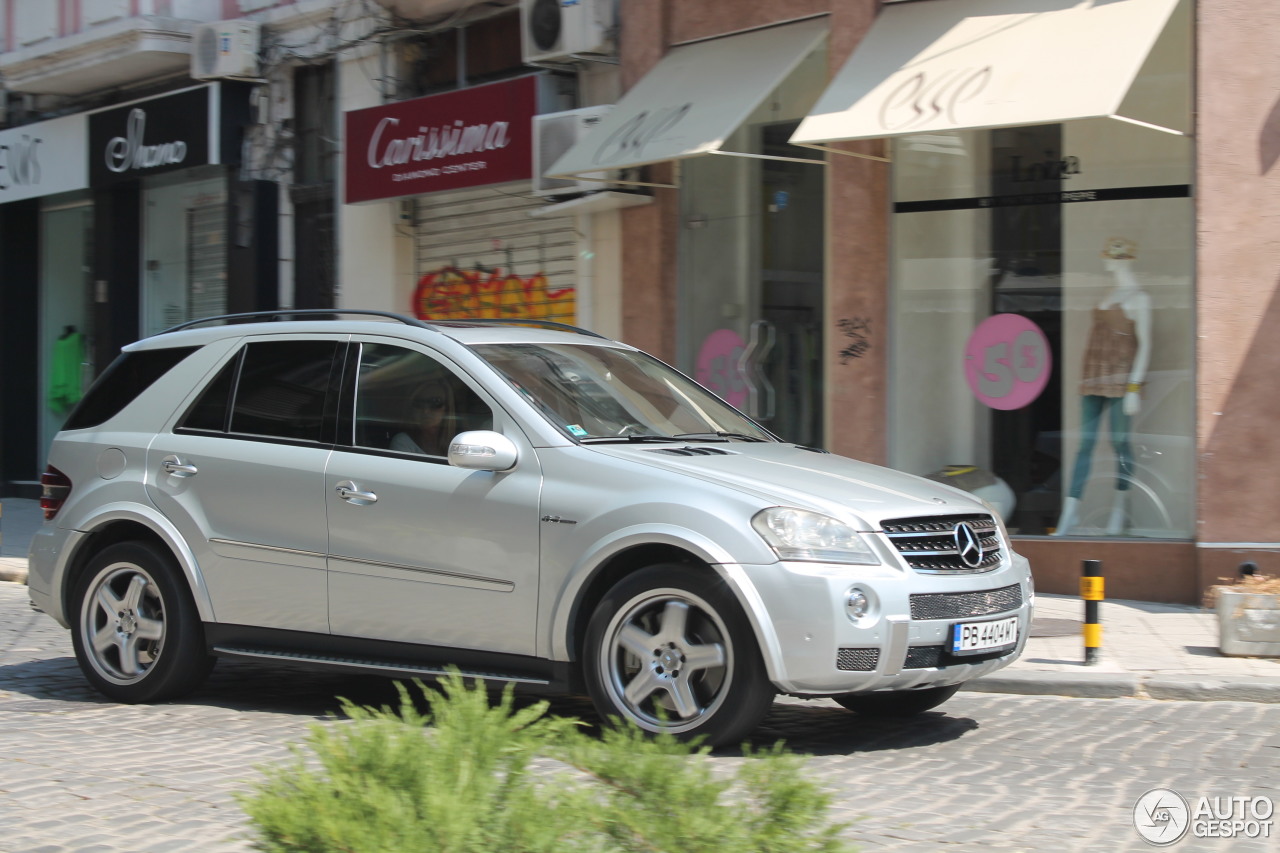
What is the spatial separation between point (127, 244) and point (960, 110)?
13544mm

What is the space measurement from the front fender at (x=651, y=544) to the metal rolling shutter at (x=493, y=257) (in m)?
8.95

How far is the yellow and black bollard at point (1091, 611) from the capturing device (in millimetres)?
8070

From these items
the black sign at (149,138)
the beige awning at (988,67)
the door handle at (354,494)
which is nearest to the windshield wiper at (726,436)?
the door handle at (354,494)

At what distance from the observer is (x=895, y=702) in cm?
669

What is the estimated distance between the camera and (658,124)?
12906 millimetres

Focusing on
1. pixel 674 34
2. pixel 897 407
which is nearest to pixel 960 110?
pixel 897 407

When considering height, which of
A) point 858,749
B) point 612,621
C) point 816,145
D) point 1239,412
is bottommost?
point 858,749

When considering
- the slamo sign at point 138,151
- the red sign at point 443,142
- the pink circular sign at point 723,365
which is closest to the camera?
the pink circular sign at point 723,365

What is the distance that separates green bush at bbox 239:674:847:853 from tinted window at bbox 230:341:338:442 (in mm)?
3548

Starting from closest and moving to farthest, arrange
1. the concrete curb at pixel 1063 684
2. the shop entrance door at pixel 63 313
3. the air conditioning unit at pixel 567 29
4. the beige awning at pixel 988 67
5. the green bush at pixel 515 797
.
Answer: the green bush at pixel 515 797 → the concrete curb at pixel 1063 684 → the beige awning at pixel 988 67 → the air conditioning unit at pixel 567 29 → the shop entrance door at pixel 63 313

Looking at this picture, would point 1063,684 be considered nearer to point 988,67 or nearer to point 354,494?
point 354,494

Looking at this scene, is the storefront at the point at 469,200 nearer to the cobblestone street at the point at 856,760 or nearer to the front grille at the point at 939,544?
the cobblestone street at the point at 856,760

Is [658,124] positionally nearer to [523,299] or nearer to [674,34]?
[674,34]

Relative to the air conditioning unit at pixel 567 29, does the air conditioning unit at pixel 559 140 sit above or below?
below
